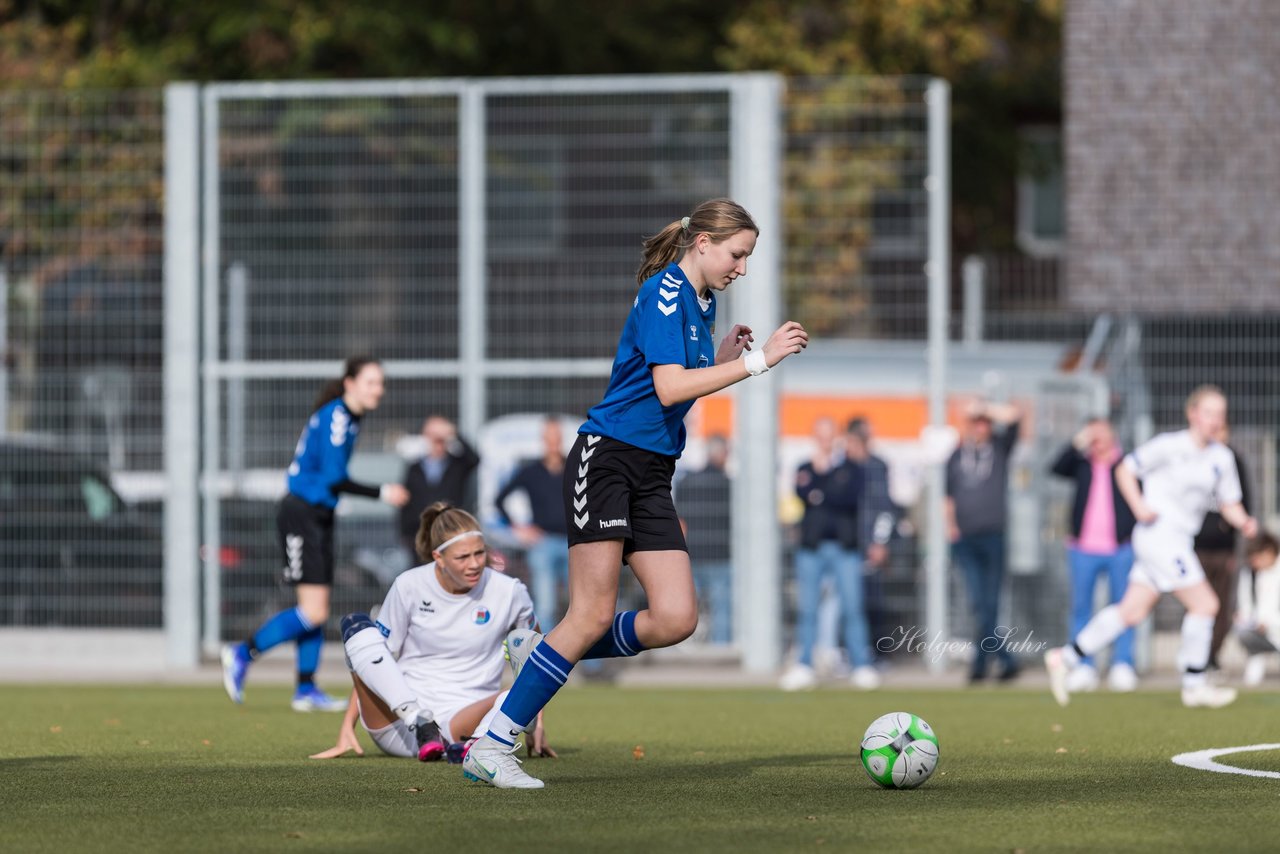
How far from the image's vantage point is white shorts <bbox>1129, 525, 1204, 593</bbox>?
13.0 meters

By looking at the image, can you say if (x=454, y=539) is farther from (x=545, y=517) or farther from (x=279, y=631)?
(x=545, y=517)

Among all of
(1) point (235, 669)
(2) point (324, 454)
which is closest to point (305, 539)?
(2) point (324, 454)

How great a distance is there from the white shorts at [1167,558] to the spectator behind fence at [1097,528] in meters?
2.99

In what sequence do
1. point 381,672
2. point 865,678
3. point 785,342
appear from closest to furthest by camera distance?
point 785,342
point 381,672
point 865,678

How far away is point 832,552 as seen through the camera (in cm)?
1638

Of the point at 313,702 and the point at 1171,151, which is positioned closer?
the point at 313,702

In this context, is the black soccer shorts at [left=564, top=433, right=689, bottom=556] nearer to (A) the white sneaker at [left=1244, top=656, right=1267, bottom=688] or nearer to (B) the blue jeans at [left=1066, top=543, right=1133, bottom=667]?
(B) the blue jeans at [left=1066, top=543, right=1133, bottom=667]

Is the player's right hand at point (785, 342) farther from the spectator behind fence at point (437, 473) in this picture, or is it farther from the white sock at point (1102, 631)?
the spectator behind fence at point (437, 473)

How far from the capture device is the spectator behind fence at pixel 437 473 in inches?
624

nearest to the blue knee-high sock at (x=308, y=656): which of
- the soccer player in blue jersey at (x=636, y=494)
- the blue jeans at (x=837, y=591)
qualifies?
the blue jeans at (x=837, y=591)

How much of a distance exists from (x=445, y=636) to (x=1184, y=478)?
5688 millimetres

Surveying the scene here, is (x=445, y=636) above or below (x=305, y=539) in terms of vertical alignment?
below

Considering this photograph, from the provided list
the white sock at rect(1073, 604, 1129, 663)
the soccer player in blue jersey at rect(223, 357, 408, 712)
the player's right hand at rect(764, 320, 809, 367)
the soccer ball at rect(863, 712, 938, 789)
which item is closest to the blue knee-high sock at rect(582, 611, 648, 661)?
the soccer ball at rect(863, 712, 938, 789)

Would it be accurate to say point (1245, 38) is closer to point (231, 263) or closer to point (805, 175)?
point (805, 175)
